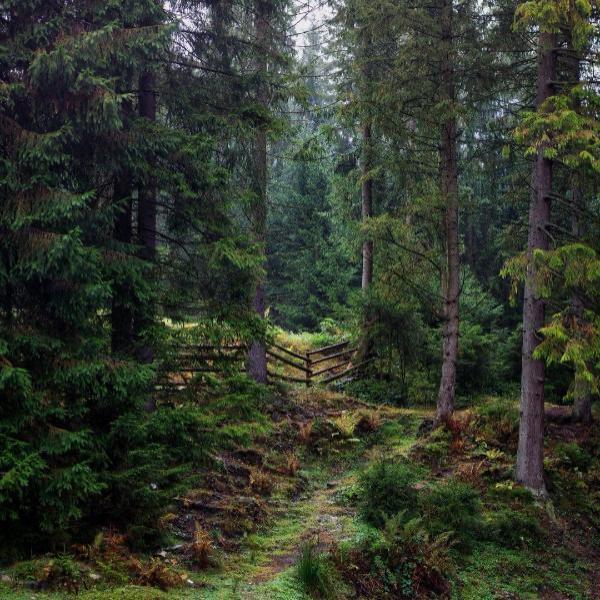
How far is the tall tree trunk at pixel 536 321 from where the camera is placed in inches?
432

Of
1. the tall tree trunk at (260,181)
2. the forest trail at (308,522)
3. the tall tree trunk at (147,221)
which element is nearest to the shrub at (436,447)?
the forest trail at (308,522)

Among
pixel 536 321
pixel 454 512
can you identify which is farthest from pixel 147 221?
pixel 536 321

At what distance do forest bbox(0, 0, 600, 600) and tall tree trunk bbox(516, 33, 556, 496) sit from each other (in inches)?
1.7

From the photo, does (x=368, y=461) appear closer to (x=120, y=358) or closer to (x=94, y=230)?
(x=120, y=358)

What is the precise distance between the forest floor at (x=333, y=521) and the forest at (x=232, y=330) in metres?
0.05

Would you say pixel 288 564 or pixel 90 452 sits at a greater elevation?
pixel 90 452

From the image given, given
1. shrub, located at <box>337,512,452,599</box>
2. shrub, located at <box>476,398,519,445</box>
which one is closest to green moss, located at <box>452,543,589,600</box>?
shrub, located at <box>337,512,452,599</box>

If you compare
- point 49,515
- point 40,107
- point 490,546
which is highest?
point 40,107

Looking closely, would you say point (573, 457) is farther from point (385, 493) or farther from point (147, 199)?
point (147, 199)

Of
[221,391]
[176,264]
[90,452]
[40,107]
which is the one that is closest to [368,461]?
[221,391]

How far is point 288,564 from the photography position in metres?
7.71

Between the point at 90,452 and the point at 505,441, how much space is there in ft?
32.0

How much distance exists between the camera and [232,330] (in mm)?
8820

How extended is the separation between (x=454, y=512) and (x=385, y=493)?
1167 millimetres
